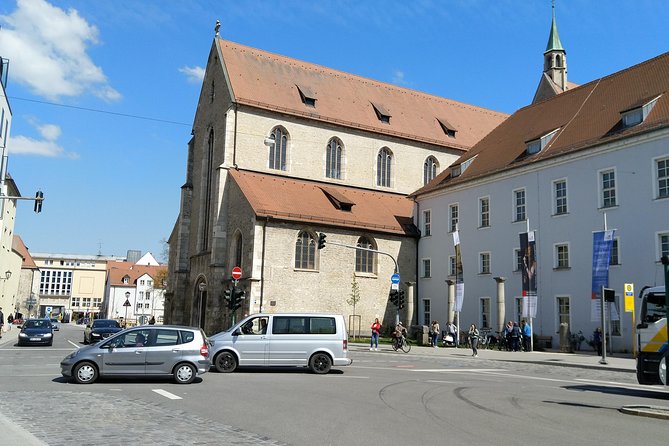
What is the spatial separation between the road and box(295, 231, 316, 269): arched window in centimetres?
1896

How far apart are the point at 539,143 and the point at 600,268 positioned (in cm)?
911

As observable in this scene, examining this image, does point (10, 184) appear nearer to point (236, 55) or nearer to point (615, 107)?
point (236, 55)

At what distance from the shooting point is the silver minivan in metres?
17.8

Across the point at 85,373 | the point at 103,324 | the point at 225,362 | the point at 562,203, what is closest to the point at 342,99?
the point at 562,203

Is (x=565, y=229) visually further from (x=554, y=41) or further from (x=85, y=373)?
(x=554, y=41)

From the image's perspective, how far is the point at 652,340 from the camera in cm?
1479

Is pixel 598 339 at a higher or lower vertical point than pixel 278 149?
lower

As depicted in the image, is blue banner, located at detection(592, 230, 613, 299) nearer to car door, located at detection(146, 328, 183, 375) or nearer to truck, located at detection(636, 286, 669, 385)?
truck, located at detection(636, 286, 669, 385)

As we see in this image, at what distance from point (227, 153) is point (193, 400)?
30.1 m

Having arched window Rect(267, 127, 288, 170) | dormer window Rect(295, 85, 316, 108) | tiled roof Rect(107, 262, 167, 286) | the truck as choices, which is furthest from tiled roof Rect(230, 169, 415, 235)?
tiled roof Rect(107, 262, 167, 286)

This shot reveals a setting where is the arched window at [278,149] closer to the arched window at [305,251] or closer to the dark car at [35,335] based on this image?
the arched window at [305,251]

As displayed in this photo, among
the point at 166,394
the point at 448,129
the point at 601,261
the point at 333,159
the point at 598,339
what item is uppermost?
the point at 448,129

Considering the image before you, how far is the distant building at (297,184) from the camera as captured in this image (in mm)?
37031

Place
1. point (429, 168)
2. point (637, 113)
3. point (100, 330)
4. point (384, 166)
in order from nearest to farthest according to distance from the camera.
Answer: point (637, 113)
point (100, 330)
point (384, 166)
point (429, 168)
